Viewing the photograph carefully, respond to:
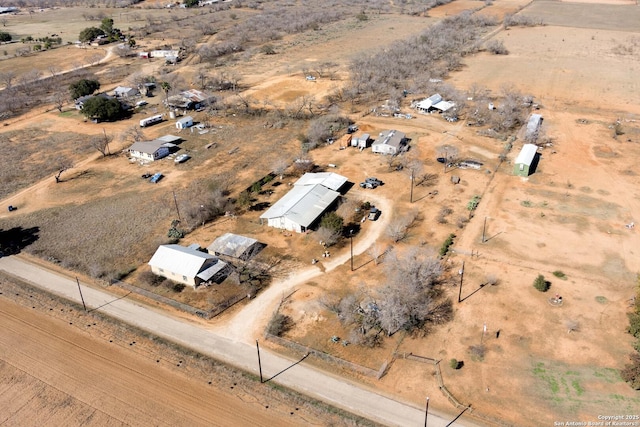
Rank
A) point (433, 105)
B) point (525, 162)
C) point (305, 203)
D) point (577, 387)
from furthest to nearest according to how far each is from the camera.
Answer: point (433, 105) < point (525, 162) < point (305, 203) < point (577, 387)

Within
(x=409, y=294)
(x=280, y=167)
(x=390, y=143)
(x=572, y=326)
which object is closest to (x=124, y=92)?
(x=280, y=167)

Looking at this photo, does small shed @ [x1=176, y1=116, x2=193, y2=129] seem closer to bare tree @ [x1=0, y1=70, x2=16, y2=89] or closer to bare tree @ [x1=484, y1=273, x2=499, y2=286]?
bare tree @ [x1=0, y1=70, x2=16, y2=89]

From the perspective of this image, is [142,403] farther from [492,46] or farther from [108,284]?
[492,46]

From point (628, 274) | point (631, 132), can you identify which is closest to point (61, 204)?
point (628, 274)

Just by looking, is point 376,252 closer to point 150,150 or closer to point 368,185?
point 368,185

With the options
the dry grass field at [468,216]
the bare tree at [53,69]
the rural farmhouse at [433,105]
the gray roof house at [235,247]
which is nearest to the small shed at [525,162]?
the dry grass field at [468,216]

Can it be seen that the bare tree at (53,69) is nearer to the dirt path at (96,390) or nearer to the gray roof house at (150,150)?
the gray roof house at (150,150)

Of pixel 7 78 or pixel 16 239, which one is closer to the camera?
pixel 16 239
